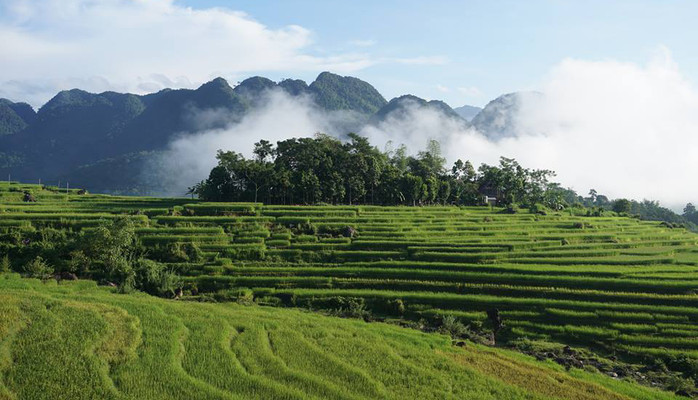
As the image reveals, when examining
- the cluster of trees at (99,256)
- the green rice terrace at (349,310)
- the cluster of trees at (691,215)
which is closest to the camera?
the green rice terrace at (349,310)

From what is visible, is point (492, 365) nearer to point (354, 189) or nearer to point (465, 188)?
point (354, 189)

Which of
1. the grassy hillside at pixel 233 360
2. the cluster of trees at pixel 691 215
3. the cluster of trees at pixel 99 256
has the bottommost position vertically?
the grassy hillside at pixel 233 360

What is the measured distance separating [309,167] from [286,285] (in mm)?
32075

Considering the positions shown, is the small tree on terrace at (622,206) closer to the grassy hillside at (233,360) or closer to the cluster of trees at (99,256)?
the grassy hillside at (233,360)

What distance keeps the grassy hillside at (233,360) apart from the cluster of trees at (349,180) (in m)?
37.1

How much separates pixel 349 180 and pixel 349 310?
119 ft

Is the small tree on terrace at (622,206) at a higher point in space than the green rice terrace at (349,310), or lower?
higher

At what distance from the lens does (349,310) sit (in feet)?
108

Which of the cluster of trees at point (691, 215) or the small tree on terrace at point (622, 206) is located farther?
the cluster of trees at point (691, 215)

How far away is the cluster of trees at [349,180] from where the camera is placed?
6438 centimetres

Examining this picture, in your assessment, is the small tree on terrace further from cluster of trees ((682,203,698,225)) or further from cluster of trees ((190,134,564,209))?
cluster of trees ((682,203,698,225))

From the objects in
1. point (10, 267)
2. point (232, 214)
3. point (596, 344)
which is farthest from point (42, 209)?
point (596, 344)

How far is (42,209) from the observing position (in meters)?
49.9

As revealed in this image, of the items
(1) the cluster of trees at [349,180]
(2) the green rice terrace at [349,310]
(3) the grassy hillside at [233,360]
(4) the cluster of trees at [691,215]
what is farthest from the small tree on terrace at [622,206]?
Answer: (3) the grassy hillside at [233,360]
